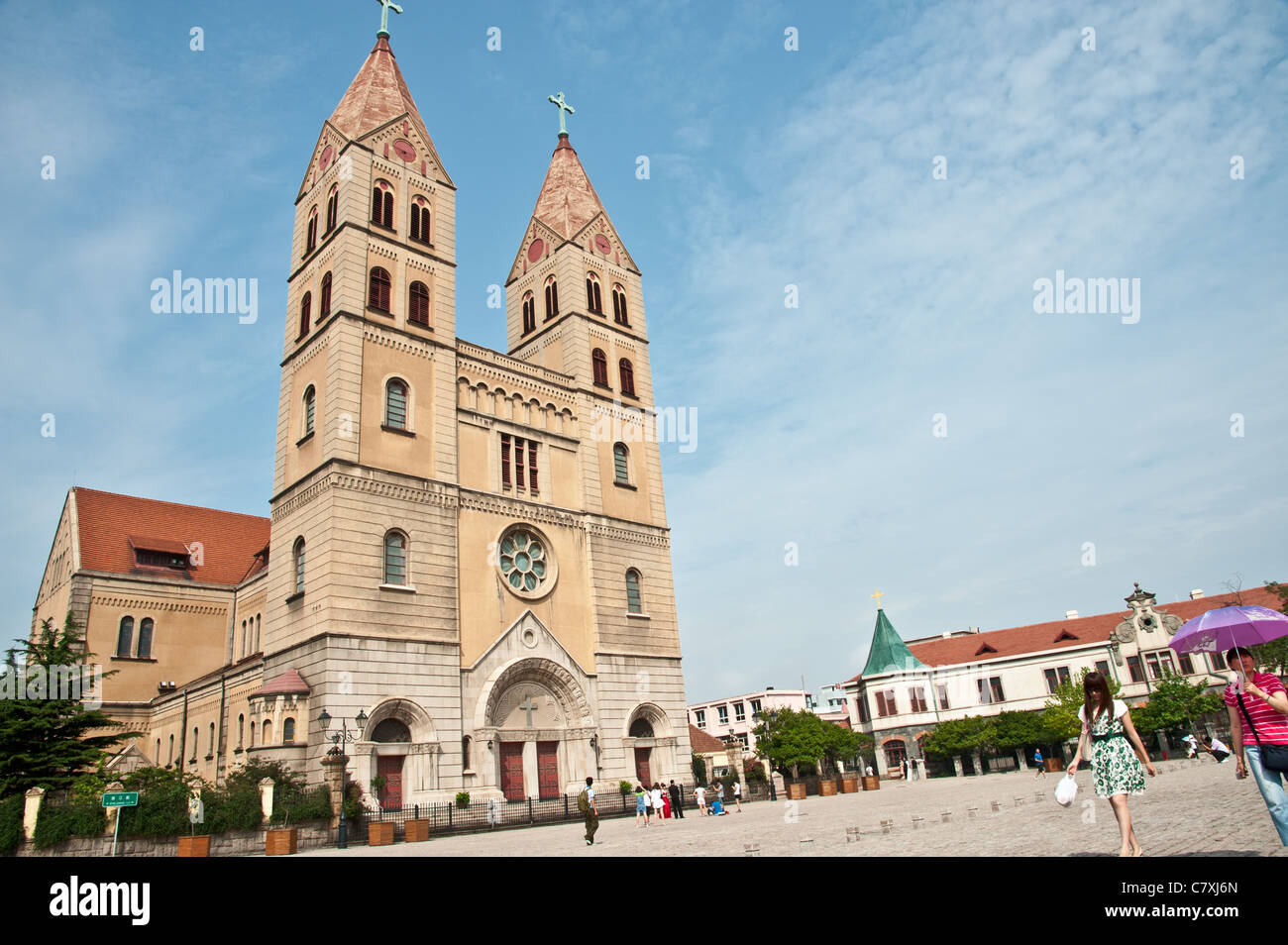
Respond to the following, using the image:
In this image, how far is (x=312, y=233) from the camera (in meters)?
39.3

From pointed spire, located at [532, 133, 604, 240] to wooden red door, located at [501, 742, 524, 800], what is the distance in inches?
1074

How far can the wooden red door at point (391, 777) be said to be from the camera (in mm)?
29609

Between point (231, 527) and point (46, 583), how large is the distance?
34.4 ft

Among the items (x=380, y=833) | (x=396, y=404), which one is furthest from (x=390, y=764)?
(x=396, y=404)

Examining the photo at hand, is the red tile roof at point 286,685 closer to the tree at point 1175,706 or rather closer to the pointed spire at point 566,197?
the pointed spire at point 566,197

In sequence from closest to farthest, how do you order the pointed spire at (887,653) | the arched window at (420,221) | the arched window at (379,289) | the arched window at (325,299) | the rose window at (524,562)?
the arched window at (379,289) → the arched window at (325,299) → the rose window at (524,562) → the arched window at (420,221) → the pointed spire at (887,653)

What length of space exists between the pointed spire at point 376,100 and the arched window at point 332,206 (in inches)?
95.9

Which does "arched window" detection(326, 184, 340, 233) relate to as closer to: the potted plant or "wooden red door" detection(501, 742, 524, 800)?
"wooden red door" detection(501, 742, 524, 800)

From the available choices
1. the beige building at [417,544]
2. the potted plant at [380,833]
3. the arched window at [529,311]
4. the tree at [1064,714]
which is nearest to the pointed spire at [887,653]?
the tree at [1064,714]

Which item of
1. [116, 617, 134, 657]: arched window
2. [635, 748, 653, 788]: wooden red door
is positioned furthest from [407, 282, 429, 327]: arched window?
[116, 617, 134, 657]: arched window

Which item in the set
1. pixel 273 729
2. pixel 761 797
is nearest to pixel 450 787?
pixel 273 729
